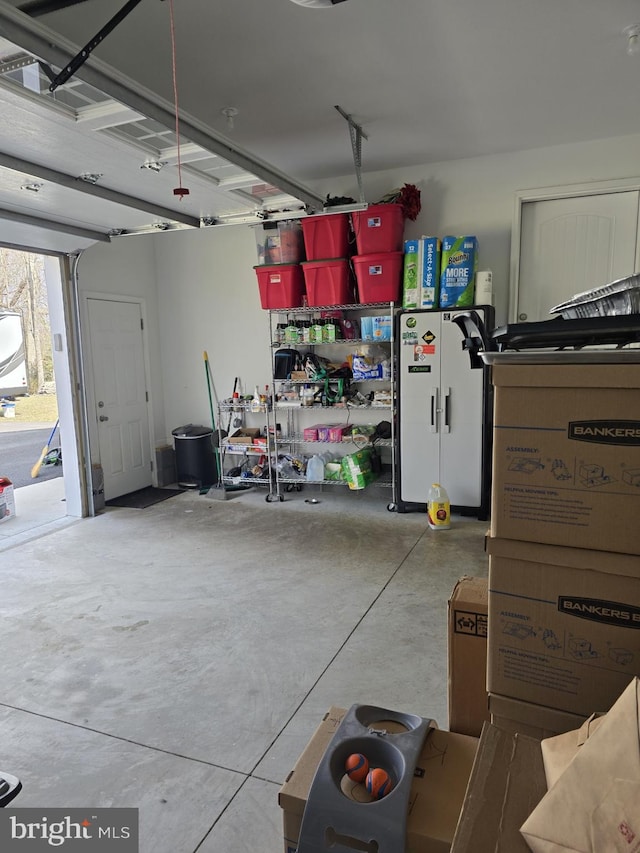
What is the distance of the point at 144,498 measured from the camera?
19.2 ft

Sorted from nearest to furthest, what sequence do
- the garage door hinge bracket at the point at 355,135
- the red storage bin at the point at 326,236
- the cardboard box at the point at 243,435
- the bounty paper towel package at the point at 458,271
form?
1. the garage door hinge bracket at the point at 355,135
2. the bounty paper towel package at the point at 458,271
3. the red storage bin at the point at 326,236
4. the cardboard box at the point at 243,435

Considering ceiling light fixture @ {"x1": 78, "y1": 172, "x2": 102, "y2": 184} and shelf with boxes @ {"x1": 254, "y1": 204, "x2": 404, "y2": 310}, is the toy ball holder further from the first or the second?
shelf with boxes @ {"x1": 254, "y1": 204, "x2": 404, "y2": 310}

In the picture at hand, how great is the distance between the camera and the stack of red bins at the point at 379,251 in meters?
4.71

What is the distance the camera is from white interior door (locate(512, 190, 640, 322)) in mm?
4582

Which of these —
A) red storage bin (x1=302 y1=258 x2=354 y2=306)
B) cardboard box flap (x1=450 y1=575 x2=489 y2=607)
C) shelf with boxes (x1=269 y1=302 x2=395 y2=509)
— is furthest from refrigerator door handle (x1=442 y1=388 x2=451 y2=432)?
cardboard box flap (x1=450 y1=575 x2=489 y2=607)

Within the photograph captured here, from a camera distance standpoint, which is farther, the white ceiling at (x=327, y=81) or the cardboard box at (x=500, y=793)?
the white ceiling at (x=327, y=81)

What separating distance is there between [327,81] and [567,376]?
9.67 ft

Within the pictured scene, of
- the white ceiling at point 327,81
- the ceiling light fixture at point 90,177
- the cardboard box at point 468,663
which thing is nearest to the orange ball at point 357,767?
the cardboard box at point 468,663

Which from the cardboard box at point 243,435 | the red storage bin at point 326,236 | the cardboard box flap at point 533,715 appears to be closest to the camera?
the cardboard box flap at point 533,715

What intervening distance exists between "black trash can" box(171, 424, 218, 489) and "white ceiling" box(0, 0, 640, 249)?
2.39m

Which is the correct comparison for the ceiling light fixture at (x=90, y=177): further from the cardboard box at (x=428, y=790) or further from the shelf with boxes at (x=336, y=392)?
the cardboard box at (x=428, y=790)

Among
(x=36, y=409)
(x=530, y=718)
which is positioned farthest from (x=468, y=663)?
(x=36, y=409)

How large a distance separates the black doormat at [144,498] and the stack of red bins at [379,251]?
9.92ft

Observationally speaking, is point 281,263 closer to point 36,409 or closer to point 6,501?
point 6,501
